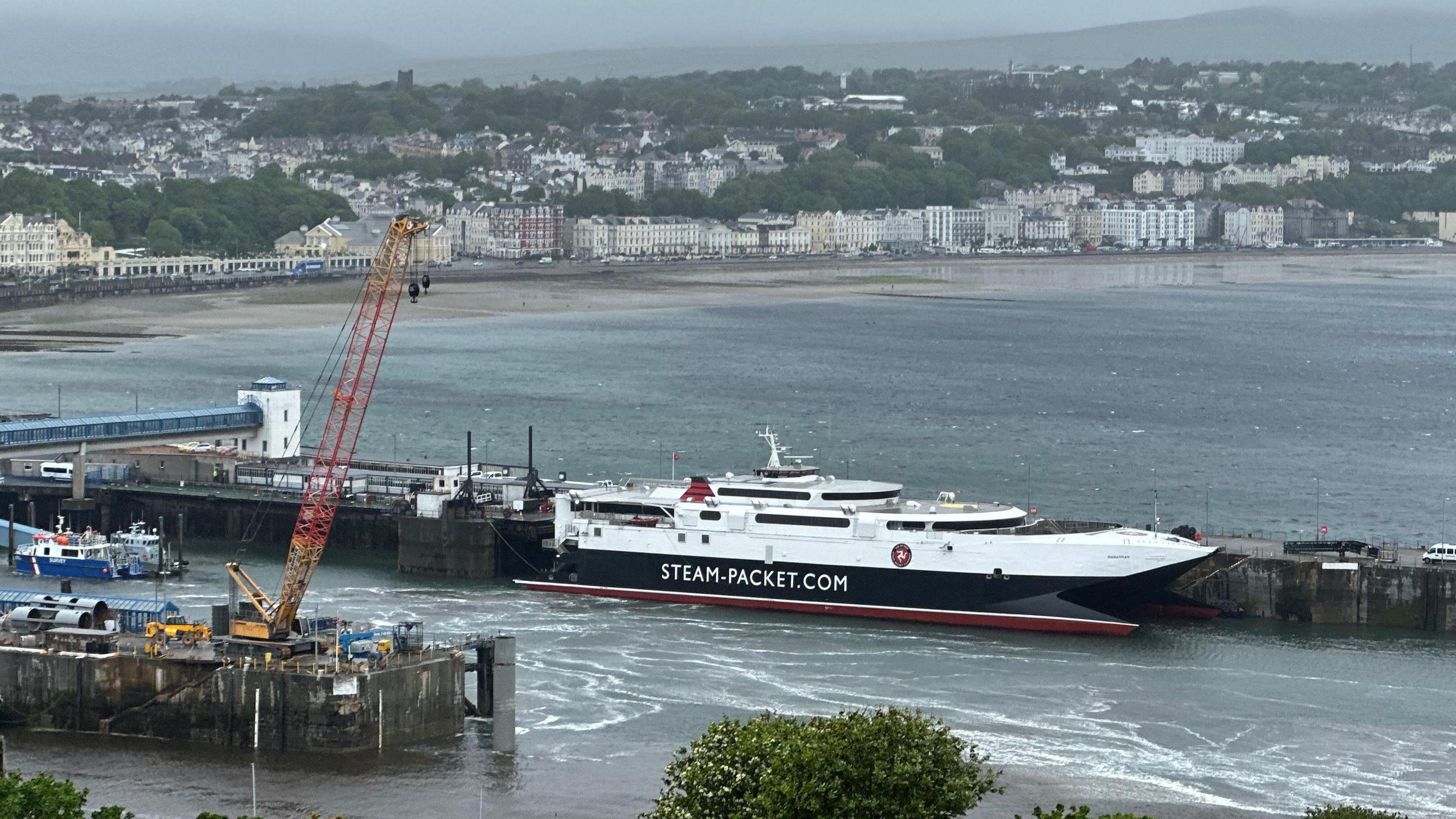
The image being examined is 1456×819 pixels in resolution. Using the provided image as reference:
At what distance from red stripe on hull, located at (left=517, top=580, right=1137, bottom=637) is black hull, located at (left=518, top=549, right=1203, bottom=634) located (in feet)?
0.06

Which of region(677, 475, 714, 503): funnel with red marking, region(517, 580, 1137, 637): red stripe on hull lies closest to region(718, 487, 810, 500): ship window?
region(677, 475, 714, 503): funnel with red marking

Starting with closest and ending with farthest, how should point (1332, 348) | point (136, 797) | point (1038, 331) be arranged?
point (136, 797) < point (1332, 348) < point (1038, 331)

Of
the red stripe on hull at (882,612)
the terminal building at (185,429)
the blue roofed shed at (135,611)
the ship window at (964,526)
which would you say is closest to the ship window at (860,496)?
the ship window at (964,526)

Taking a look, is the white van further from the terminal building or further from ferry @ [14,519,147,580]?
the terminal building

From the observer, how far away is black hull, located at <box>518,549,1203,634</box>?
52969mm

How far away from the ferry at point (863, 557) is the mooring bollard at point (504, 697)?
47.4 feet

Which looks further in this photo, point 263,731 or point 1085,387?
point 1085,387

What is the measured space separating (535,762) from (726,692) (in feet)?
20.5

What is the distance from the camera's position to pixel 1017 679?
A: 156ft

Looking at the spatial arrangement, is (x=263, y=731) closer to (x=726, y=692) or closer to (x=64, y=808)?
(x=726, y=692)

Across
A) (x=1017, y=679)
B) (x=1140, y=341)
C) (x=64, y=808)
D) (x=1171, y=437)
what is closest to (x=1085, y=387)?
(x=1171, y=437)

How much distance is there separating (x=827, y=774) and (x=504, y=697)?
13.2 m

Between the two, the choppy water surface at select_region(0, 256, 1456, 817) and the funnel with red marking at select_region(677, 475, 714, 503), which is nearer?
the choppy water surface at select_region(0, 256, 1456, 817)

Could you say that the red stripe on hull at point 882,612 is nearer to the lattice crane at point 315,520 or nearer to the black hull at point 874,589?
the black hull at point 874,589
